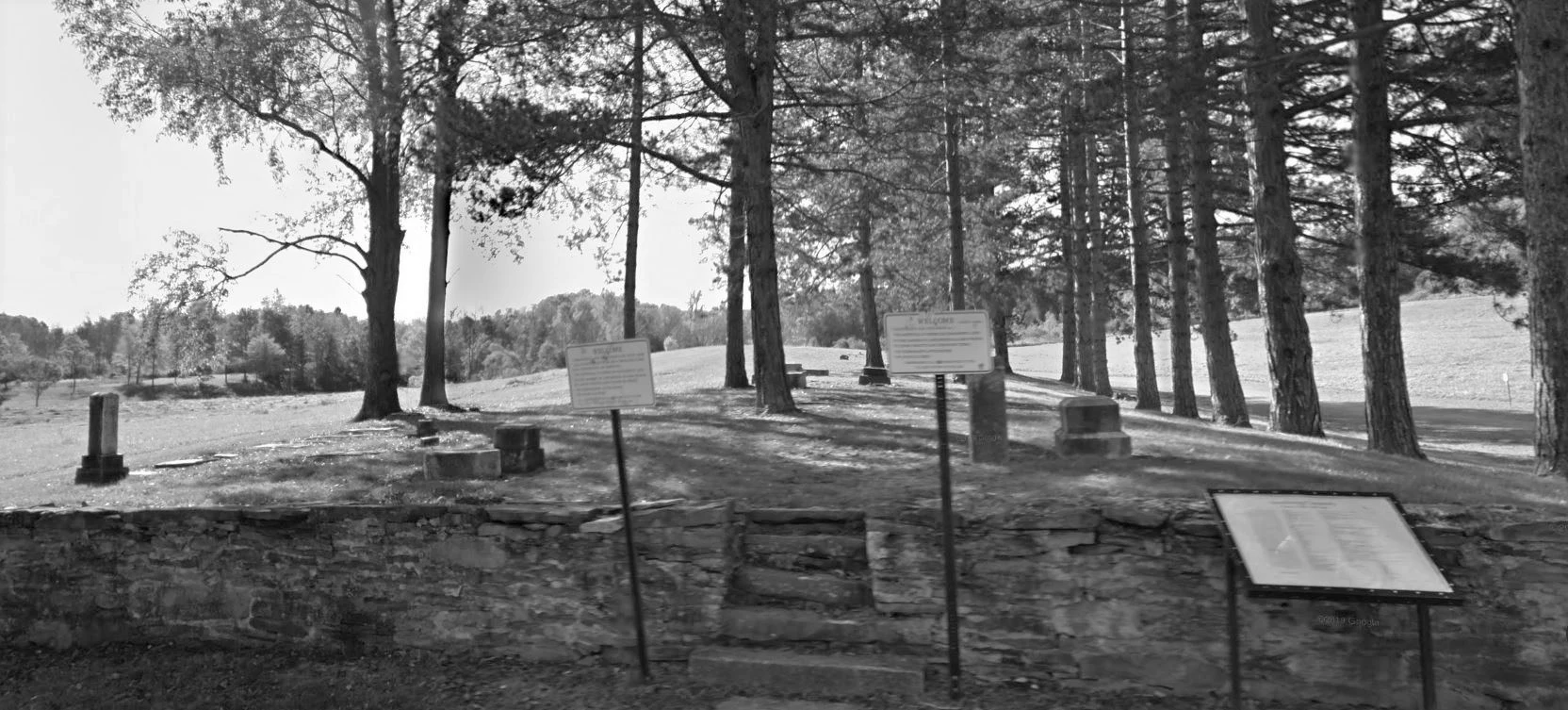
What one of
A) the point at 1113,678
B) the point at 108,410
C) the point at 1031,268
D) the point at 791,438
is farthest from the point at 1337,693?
the point at 1031,268

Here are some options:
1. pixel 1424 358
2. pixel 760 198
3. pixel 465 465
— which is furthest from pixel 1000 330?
pixel 1424 358

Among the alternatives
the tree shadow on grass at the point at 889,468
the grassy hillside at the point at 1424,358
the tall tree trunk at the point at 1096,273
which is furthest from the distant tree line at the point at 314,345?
the tree shadow on grass at the point at 889,468

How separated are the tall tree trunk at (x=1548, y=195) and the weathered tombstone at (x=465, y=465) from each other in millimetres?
9111

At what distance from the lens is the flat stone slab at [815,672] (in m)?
5.52

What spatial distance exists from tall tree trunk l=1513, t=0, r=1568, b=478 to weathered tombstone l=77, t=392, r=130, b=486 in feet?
48.9

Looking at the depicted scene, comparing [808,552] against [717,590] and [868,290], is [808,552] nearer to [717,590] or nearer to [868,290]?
[717,590]

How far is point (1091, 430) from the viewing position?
8164 mm

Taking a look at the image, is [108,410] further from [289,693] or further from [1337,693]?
[1337,693]

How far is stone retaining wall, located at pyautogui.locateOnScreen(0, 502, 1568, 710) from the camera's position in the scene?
5.18m

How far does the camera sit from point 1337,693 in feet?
17.3

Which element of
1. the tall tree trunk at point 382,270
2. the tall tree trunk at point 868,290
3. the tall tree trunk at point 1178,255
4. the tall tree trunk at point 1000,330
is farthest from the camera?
the tall tree trunk at point 1000,330

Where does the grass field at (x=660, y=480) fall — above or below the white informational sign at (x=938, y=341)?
below

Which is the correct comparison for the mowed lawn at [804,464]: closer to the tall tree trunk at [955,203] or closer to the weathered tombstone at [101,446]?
the weathered tombstone at [101,446]

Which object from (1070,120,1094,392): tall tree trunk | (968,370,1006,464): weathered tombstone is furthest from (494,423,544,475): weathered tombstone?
(1070,120,1094,392): tall tree trunk
